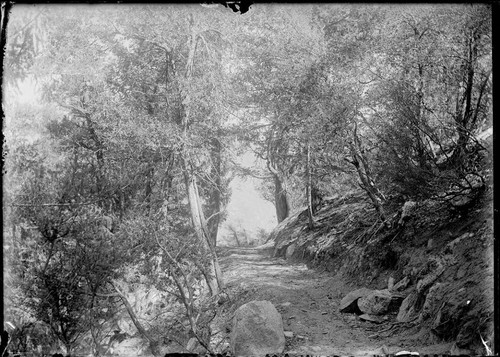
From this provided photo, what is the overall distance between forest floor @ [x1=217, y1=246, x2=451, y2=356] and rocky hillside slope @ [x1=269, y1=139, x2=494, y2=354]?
22 centimetres

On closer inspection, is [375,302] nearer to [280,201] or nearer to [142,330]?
[142,330]

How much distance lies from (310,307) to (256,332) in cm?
188

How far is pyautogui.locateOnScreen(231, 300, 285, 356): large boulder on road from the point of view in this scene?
515 centimetres

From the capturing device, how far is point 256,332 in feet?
17.3

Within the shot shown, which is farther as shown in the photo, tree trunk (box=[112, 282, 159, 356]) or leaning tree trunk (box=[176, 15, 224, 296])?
leaning tree trunk (box=[176, 15, 224, 296])

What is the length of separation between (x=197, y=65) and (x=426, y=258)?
5460mm

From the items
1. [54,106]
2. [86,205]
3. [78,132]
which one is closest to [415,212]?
[86,205]

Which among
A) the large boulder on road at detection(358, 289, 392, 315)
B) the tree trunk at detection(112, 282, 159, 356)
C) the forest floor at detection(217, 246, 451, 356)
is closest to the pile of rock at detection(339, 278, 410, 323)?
the large boulder on road at detection(358, 289, 392, 315)

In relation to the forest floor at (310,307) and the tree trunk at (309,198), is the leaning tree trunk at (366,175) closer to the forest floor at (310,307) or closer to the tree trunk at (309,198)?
the forest floor at (310,307)

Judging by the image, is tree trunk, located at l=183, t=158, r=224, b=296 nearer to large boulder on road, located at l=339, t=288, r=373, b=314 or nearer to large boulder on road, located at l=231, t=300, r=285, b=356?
large boulder on road, located at l=231, t=300, r=285, b=356

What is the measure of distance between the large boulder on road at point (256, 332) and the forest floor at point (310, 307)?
291 millimetres

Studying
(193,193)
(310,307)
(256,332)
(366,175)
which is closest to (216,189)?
(193,193)

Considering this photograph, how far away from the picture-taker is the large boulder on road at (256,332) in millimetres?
5152

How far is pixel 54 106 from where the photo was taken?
225 inches
